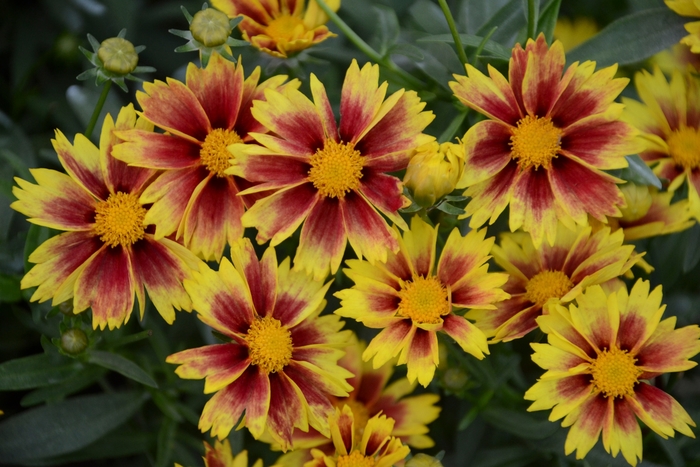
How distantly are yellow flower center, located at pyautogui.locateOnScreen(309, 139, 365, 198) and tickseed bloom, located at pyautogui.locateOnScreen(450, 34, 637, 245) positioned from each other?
161 mm

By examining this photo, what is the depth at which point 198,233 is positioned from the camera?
1.09 metres

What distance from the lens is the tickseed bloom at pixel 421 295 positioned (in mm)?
1056

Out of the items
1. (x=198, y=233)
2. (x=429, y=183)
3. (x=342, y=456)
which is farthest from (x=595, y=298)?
(x=198, y=233)

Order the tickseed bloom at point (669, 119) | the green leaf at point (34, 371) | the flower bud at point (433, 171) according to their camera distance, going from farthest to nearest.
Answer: the tickseed bloom at point (669, 119), the green leaf at point (34, 371), the flower bud at point (433, 171)

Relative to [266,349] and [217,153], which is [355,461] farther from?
[217,153]

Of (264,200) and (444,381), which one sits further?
(444,381)

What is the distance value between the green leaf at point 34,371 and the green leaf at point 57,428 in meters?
0.10

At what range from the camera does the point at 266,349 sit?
1.10 meters

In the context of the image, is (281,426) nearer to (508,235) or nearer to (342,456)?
(342,456)

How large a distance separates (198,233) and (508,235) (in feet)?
1.66

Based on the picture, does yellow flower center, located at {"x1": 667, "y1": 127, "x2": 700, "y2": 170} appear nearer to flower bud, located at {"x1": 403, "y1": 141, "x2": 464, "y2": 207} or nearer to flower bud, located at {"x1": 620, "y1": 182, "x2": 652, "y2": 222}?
flower bud, located at {"x1": 620, "y1": 182, "x2": 652, "y2": 222}

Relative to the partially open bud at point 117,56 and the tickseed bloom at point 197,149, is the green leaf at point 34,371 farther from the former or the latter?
the partially open bud at point 117,56

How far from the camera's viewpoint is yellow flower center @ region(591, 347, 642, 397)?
1.11 meters

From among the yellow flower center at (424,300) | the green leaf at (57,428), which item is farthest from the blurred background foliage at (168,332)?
the yellow flower center at (424,300)
